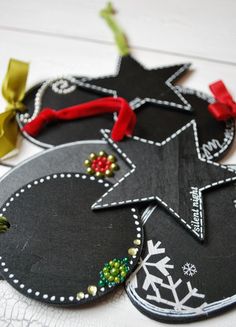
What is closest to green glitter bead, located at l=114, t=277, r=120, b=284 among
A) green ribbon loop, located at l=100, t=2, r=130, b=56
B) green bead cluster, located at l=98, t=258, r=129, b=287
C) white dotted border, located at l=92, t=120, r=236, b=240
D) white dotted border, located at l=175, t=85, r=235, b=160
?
green bead cluster, located at l=98, t=258, r=129, b=287

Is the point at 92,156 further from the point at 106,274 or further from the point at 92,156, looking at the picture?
the point at 106,274

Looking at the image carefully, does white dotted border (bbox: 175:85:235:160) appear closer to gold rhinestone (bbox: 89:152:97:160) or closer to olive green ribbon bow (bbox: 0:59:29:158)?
gold rhinestone (bbox: 89:152:97:160)

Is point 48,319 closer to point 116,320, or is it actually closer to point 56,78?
point 116,320

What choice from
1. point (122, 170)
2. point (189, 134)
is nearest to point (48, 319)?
point (122, 170)

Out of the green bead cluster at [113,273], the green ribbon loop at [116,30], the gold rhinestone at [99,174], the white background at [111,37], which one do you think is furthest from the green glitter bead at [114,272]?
the green ribbon loop at [116,30]

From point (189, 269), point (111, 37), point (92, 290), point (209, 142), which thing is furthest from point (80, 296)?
point (111, 37)

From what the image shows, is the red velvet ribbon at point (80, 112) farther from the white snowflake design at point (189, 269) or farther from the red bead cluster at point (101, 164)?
the white snowflake design at point (189, 269)
